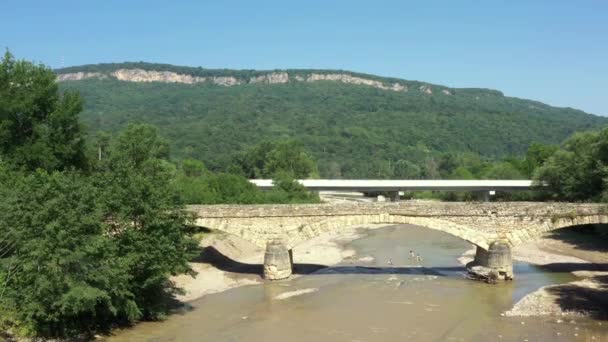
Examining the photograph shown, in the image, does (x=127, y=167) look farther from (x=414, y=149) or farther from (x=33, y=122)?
(x=414, y=149)

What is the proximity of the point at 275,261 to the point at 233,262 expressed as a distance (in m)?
6.62

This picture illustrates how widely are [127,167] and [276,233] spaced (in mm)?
11980

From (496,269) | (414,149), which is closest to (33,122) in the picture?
(496,269)

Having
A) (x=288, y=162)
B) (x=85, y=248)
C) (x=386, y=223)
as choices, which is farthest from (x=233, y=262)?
(x=288, y=162)

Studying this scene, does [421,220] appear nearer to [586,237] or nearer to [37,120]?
[586,237]

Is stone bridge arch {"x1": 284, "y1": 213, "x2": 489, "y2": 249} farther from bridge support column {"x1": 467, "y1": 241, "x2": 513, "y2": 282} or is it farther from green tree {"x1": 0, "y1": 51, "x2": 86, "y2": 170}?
Result: green tree {"x1": 0, "y1": 51, "x2": 86, "y2": 170}

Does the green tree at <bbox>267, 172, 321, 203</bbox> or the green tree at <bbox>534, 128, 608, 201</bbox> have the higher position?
the green tree at <bbox>534, 128, 608, 201</bbox>

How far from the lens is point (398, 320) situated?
88.4 feet

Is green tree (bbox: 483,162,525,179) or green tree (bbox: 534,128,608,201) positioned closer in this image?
green tree (bbox: 534,128,608,201)

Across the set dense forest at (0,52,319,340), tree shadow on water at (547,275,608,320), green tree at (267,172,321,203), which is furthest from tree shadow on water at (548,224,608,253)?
dense forest at (0,52,319,340)

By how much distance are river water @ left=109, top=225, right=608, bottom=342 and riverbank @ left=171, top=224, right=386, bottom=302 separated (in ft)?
4.43

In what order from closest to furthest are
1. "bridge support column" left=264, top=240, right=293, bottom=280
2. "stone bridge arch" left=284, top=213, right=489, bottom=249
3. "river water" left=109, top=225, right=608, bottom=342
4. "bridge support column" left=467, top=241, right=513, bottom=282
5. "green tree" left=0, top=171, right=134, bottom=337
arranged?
"green tree" left=0, top=171, right=134, bottom=337, "river water" left=109, top=225, right=608, bottom=342, "bridge support column" left=467, top=241, right=513, bottom=282, "stone bridge arch" left=284, top=213, right=489, bottom=249, "bridge support column" left=264, top=240, right=293, bottom=280

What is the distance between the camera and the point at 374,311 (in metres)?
28.7

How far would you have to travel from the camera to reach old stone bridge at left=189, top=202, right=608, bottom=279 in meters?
34.6
